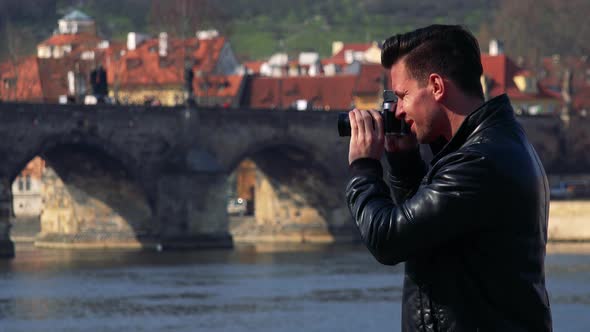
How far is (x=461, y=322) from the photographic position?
3793mm

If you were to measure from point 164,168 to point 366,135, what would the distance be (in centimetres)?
4842

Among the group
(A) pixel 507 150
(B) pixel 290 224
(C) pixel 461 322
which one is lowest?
(B) pixel 290 224

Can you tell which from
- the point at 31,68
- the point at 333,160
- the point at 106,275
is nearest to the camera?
the point at 106,275

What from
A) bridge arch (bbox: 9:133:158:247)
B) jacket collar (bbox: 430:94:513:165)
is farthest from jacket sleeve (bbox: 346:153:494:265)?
bridge arch (bbox: 9:133:158:247)

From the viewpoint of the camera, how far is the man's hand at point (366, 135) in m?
3.94

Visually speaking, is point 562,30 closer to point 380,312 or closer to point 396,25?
point 396,25

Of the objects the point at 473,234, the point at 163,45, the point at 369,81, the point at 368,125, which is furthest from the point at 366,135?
the point at 163,45

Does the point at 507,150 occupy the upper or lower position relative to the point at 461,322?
upper

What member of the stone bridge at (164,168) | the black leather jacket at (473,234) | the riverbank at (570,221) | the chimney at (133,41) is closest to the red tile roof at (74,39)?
the chimney at (133,41)

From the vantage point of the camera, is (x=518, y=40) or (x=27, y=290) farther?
(x=518, y=40)

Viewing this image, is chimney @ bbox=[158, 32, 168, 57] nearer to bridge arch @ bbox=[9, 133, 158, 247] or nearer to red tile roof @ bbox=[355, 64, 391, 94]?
red tile roof @ bbox=[355, 64, 391, 94]

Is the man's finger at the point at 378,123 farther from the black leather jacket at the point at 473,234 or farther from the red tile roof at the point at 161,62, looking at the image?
the red tile roof at the point at 161,62

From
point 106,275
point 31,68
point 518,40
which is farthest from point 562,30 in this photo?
point 106,275

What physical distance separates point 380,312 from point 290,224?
27183 mm
